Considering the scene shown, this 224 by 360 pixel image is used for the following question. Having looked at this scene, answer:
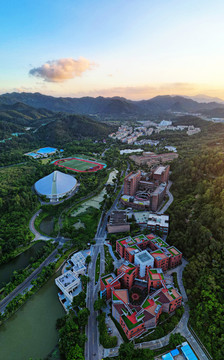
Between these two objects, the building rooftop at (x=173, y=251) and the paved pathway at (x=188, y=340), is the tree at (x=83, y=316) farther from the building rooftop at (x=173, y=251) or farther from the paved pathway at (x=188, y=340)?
the building rooftop at (x=173, y=251)

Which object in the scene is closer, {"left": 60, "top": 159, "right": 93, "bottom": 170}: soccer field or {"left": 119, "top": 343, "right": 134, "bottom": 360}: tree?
Result: {"left": 119, "top": 343, "right": 134, "bottom": 360}: tree

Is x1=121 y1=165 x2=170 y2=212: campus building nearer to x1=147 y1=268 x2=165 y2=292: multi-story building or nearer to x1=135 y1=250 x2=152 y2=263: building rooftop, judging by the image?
x1=135 y1=250 x2=152 y2=263: building rooftop

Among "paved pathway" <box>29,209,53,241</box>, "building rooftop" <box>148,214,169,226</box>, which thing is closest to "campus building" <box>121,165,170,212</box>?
"building rooftop" <box>148,214,169,226</box>

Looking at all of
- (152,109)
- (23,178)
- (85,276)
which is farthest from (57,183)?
(152,109)

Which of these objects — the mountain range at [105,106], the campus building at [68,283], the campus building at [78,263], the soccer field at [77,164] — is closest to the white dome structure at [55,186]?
the soccer field at [77,164]

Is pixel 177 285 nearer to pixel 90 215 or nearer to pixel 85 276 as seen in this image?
pixel 85 276
